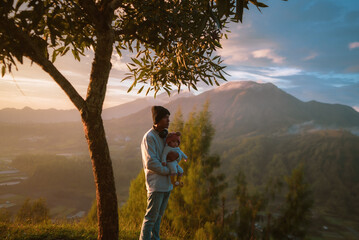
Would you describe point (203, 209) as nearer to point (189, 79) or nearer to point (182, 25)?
point (189, 79)

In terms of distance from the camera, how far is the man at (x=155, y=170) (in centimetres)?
342

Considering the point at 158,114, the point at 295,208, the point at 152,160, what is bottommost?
the point at 295,208

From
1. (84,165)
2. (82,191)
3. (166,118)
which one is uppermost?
(166,118)

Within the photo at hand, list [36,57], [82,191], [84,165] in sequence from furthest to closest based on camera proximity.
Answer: [84,165] < [82,191] < [36,57]

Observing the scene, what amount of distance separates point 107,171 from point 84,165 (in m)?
189

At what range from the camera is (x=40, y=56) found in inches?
137

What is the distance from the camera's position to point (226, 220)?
2261 cm

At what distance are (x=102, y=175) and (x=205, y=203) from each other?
12.7 meters

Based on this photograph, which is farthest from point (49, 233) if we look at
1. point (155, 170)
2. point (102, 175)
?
point (155, 170)

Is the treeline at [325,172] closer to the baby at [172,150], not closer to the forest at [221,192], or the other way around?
the forest at [221,192]

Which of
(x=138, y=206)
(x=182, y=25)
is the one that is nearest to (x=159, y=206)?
(x=182, y=25)

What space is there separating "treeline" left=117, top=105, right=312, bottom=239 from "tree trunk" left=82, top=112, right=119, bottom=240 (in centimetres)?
258

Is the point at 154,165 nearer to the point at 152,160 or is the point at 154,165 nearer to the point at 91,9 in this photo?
the point at 152,160

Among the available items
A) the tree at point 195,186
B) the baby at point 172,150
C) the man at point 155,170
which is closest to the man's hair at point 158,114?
the man at point 155,170
